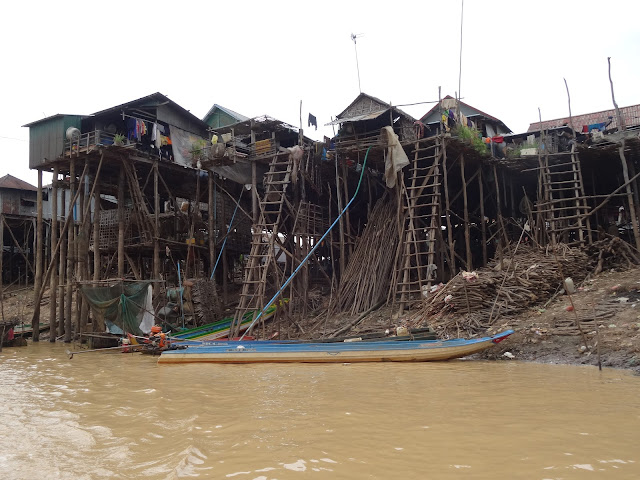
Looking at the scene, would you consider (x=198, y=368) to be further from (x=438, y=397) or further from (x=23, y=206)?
(x=23, y=206)

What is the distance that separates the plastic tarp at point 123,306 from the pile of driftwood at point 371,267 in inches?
223

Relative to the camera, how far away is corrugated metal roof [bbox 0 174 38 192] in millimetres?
31078

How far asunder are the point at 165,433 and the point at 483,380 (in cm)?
469

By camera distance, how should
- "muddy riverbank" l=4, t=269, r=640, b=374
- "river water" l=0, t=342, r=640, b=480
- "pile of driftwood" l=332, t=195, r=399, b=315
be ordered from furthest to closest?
1. "pile of driftwood" l=332, t=195, r=399, b=315
2. "muddy riverbank" l=4, t=269, r=640, b=374
3. "river water" l=0, t=342, r=640, b=480

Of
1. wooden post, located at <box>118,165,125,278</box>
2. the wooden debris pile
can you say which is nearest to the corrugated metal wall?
wooden post, located at <box>118,165,125,278</box>

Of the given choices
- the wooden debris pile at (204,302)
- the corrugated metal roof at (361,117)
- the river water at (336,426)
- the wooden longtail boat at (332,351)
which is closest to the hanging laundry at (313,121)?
the corrugated metal roof at (361,117)

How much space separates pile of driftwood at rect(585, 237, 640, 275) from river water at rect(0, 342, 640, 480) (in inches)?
259

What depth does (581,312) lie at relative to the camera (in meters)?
10.8

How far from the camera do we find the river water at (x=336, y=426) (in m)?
4.00

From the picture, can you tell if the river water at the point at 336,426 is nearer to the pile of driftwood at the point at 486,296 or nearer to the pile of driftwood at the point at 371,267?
the pile of driftwood at the point at 486,296

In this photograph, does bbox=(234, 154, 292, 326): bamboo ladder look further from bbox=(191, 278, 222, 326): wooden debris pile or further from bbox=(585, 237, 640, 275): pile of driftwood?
bbox=(585, 237, 640, 275): pile of driftwood

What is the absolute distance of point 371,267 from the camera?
15828 millimetres

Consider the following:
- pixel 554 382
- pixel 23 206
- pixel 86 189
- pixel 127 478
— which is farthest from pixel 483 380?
pixel 23 206

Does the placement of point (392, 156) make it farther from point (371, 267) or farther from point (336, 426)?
point (336, 426)
